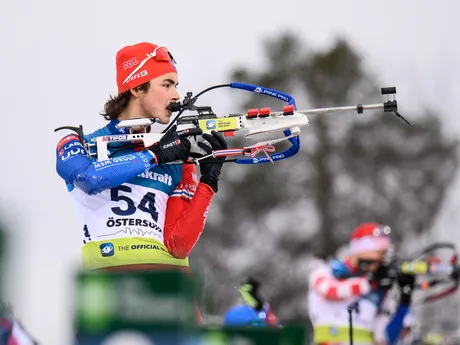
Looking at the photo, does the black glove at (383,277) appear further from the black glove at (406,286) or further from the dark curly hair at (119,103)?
the dark curly hair at (119,103)

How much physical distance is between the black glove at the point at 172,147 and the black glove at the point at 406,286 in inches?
209

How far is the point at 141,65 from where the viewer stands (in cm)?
570

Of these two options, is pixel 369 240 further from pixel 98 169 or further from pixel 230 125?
pixel 98 169

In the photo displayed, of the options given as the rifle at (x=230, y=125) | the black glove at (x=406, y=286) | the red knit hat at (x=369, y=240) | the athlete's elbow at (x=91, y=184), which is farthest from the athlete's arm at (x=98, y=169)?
the red knit hat at (x=369, y=240)

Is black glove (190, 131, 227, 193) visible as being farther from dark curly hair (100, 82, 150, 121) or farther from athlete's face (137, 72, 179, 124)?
dark curly hair (100, 82, 150, 121)

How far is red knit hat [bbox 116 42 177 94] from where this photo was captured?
5.68 meters

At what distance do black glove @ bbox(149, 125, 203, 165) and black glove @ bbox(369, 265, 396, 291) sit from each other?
212 inches

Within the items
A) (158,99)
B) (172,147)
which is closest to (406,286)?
(158,99)

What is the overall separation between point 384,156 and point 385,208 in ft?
5.47

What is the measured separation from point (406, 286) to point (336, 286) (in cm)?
78

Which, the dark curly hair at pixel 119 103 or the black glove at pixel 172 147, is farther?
the dark curly hair at pixel 119 103

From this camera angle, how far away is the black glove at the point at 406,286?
10430 millimetres

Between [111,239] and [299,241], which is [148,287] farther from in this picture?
[299,241]

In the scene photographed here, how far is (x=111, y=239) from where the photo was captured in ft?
17.7
